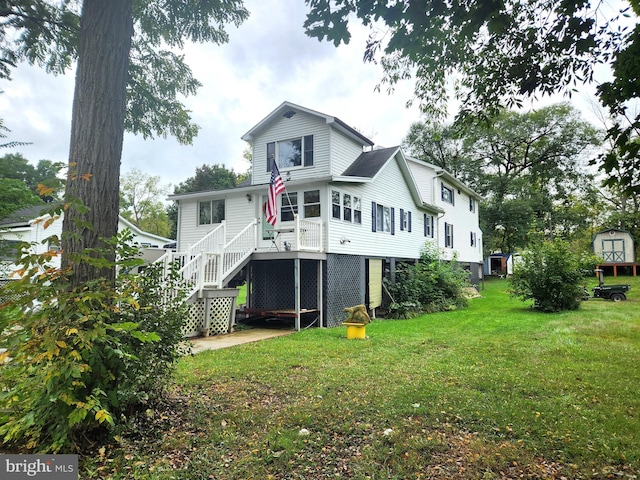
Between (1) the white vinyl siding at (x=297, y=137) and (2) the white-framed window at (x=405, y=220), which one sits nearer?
(1) the white vinyl siding at (x=297, y=137)

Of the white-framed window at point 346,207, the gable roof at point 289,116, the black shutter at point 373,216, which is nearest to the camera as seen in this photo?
the white-framed window at point 346,207

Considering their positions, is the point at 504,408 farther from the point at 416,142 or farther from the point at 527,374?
the point at 416,142

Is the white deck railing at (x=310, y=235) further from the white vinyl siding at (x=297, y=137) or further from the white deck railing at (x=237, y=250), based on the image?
Answer: the white vinyl siding at (x=297, y=137)

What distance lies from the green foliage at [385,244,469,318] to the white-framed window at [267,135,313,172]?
598 cm

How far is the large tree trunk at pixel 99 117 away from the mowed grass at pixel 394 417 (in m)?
1.80

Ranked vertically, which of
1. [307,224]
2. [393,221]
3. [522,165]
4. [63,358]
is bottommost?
[63,358]

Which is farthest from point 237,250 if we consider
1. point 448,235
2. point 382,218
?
point 448,235

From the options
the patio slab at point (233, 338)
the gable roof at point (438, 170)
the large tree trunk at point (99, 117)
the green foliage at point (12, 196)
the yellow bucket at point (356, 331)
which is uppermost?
the gable roof at point (438, 170)

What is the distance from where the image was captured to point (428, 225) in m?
20.3

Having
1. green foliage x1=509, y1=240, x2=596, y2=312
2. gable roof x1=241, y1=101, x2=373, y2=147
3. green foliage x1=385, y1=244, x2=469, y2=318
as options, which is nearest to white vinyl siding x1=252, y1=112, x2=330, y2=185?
gable roof x1=241, y1=101, x2=373, y2=147

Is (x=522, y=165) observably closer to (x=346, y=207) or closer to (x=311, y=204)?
(x=346, y=207)

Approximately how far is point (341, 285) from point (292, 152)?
5.42 meters

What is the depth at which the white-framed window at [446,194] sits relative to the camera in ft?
73.5

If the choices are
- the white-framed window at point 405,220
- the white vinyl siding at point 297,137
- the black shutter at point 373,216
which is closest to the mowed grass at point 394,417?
the black shutter at point 373,216
